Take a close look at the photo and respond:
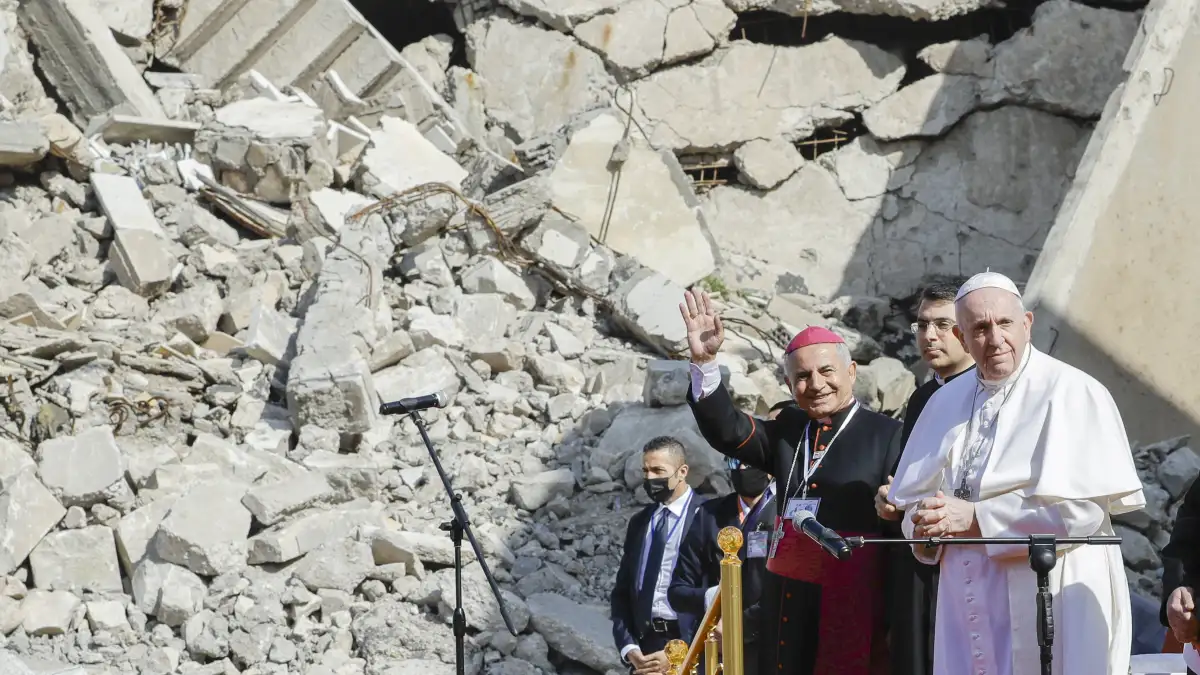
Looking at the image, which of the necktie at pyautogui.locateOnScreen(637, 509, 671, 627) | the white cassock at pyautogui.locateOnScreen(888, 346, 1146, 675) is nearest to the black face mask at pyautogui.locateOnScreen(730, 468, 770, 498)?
the necktie at pyautogui.locateOnScreen(637, 509, 671, 627)

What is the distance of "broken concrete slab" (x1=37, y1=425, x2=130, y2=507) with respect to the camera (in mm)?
7250

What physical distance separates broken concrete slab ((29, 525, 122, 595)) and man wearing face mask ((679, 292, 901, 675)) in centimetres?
376

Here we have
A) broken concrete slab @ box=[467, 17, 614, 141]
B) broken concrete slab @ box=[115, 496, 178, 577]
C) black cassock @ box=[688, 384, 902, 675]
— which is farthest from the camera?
broken concrete slab @ box=[467, 17, 614, 141]

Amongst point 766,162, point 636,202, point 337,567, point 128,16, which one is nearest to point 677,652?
point 337,567

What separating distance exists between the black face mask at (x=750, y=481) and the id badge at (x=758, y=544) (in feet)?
1.42

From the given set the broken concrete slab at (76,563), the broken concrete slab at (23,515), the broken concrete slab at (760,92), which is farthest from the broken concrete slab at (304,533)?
the broken concrete slab at (760,92)

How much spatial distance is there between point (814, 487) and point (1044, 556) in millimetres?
1138

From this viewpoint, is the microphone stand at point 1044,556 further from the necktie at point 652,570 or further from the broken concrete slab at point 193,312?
the broken concrete slab at point 193,312

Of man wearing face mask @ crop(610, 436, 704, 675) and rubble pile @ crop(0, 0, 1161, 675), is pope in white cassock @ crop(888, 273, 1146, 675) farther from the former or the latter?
rubble pile @ crop(0, 0, 1161, 675)

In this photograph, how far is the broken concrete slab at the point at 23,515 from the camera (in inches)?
272

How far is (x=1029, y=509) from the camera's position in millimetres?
3504

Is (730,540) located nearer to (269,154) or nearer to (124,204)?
(124,204)

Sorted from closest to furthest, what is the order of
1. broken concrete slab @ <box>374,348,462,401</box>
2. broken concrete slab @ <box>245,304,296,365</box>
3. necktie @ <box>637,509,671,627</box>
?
1. necktie @ <box>637,509,671,627</box>
2. broken concrete slab @ <box>374,348,462,401</box>
3. broken concrete slab @ <box>245,304,296,365</box>

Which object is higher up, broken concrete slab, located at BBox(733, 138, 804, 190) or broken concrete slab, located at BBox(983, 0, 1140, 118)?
broken concrete slab, located at BBox(983, 0, 1140, 118)
